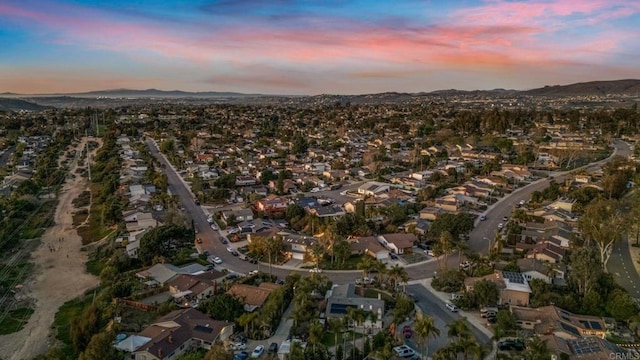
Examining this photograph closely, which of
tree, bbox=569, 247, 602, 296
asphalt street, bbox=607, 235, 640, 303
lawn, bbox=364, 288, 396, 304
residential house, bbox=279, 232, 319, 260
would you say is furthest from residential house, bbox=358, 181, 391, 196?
tree, bbox=569, 247, 602, 296

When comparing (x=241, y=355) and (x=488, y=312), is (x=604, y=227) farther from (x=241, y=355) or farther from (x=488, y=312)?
(x=241, y=355)

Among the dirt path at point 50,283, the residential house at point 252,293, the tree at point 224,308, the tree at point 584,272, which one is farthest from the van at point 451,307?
the dirt path at point 50,283

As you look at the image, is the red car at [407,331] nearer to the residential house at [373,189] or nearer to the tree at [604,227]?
the tree at [604,227]

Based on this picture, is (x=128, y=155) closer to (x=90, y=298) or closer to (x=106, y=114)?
(x=90, y=298)


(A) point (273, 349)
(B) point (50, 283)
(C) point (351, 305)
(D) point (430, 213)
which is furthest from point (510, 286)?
(B) point (50, 283)

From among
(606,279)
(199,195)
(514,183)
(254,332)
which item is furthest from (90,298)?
(514,183)

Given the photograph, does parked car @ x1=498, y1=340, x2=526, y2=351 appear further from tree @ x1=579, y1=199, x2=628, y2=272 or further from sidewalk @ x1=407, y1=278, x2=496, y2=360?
tree @ x1=579, y1=199, x2=628, y2=272
